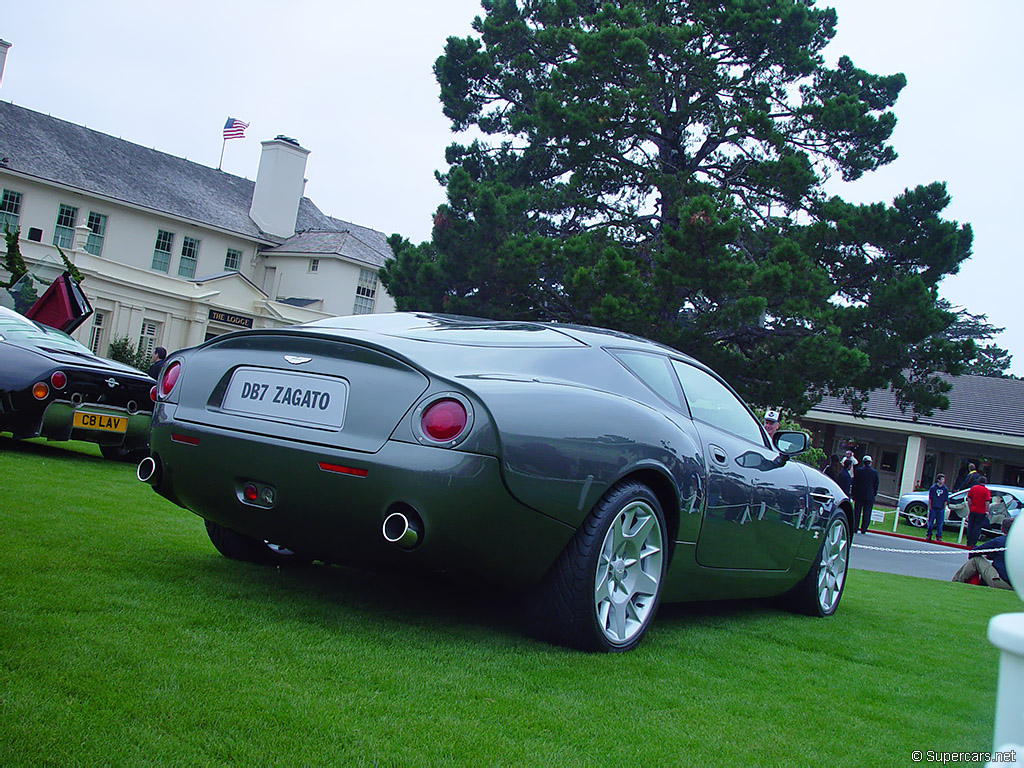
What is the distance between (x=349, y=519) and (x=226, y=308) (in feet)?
129

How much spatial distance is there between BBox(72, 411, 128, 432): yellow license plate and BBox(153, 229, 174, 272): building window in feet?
116

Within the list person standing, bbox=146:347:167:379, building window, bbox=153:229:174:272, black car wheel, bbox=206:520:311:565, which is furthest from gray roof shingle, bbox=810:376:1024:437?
black car wheel, bbox=206:520:311:565

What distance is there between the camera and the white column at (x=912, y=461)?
38.3 m

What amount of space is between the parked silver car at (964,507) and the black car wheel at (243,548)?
66.5ft

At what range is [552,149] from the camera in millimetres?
27797

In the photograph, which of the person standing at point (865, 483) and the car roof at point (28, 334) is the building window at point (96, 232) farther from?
the car roof at point (28, 334)

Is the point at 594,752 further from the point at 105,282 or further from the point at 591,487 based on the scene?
the point at 105,282

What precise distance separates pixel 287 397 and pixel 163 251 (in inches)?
1620

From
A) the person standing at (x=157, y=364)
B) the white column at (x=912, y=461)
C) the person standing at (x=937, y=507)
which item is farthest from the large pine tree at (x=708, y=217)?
the white column at (x=912, y=461)

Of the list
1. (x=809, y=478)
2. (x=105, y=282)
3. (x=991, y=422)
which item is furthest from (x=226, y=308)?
(x=809, y=478)

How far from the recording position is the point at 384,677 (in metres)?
3.07

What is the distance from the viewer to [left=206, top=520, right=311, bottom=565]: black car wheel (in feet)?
15.8

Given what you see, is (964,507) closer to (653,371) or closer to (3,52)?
(653,371)

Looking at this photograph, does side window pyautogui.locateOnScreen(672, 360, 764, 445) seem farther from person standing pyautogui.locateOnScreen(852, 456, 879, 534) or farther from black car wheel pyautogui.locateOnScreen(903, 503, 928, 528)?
black car wheel pyautogui.locateOnScreen(903, 503, 928, 528)
